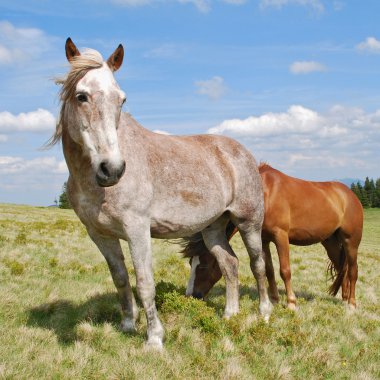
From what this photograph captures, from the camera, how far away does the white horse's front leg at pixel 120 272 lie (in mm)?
5586

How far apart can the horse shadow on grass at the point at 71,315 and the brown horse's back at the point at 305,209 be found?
2604mm

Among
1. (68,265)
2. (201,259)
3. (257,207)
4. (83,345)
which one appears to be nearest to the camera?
(83,345)

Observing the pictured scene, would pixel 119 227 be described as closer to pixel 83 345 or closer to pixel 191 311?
pixel 83 345

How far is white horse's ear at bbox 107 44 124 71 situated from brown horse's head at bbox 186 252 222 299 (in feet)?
11.9

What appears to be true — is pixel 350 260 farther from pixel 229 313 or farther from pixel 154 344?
pixel 154 344

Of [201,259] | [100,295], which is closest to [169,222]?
[201,259]

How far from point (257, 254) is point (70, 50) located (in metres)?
4.25

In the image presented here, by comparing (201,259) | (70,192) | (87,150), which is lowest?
(201,259)

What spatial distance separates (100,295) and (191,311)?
1.95m

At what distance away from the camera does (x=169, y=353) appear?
4949 mm

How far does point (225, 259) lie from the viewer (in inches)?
269

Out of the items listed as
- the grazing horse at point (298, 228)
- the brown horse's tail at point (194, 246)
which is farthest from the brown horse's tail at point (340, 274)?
the brown horse's tail at point (194, 246)

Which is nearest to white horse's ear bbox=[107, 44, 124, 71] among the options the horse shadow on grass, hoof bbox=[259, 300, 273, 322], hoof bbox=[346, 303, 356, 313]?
the horse shadow on grass

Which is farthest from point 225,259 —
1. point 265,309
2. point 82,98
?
point 82,98
